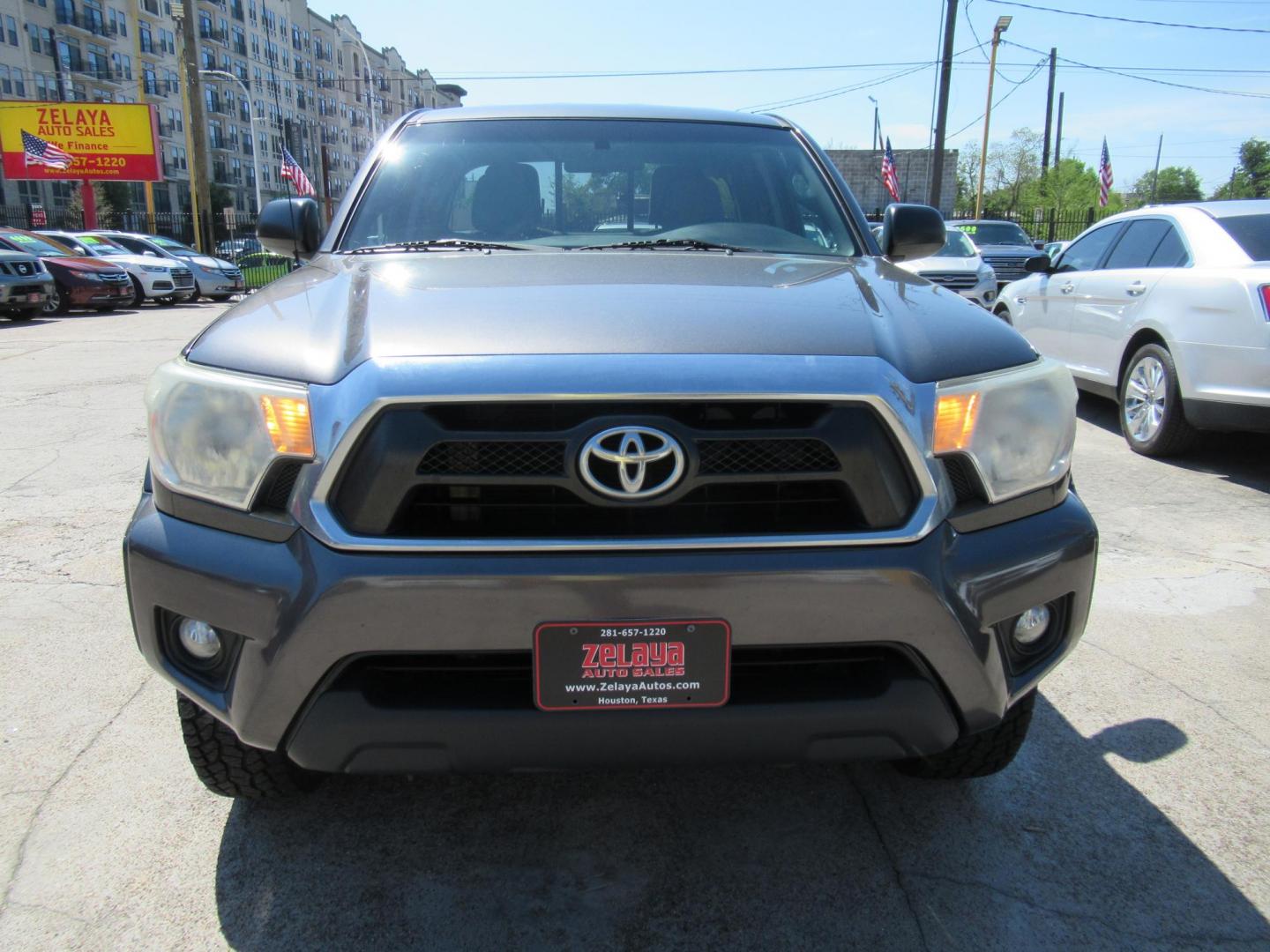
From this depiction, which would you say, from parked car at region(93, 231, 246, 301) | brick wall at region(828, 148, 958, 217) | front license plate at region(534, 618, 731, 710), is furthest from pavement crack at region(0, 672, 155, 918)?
brick wall at region(828, 148, 958, 217)

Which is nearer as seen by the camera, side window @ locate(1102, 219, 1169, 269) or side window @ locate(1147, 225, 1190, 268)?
side window @ locate(1147, 225, 1190, 268)

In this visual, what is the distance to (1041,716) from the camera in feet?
9.35

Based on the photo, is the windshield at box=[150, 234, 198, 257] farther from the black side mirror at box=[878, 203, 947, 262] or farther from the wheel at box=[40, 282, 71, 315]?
the black side mirror at box=[878, 203, 947, 262]

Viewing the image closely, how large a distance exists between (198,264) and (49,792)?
22.2 meters

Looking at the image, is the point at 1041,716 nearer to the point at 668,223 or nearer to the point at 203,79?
the point at 668,223

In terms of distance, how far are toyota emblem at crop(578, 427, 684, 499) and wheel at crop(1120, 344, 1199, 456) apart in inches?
202

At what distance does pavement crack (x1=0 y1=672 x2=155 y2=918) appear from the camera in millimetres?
2088

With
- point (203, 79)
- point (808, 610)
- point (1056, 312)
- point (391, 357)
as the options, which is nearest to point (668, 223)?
point (391, 357)

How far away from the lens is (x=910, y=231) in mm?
3115

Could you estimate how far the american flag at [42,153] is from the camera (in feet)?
105

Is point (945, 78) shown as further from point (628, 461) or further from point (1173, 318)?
point (628, 461)

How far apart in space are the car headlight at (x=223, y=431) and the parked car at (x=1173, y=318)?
5.14 meters

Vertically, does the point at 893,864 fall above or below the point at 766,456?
below

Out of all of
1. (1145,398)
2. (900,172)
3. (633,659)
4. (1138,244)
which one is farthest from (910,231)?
(900,172)
